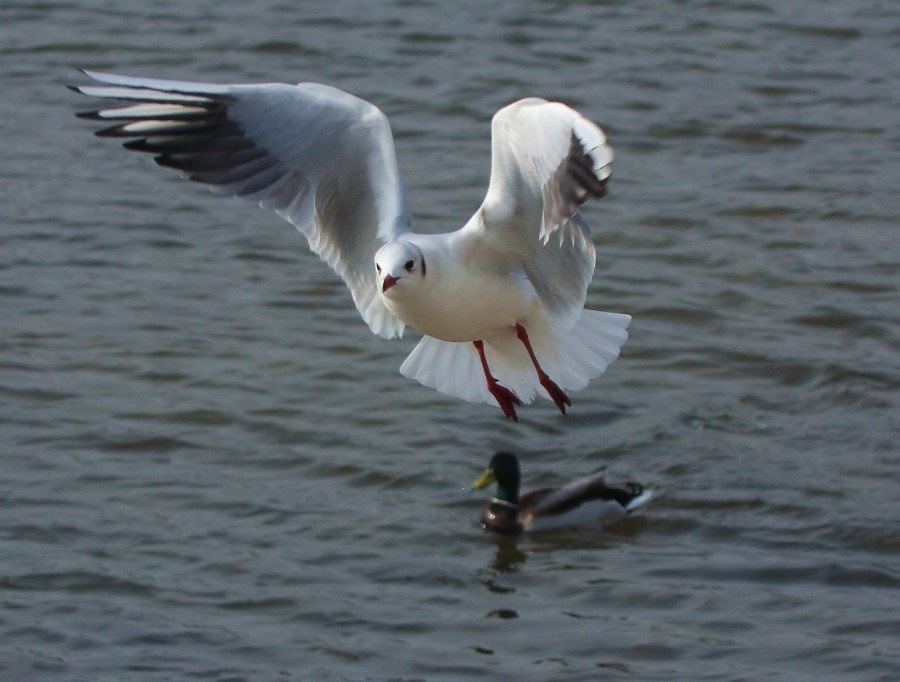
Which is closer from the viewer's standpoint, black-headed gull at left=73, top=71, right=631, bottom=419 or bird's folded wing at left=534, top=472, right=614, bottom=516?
black-headed gull at left=73, top=71, right=631, bottom=419

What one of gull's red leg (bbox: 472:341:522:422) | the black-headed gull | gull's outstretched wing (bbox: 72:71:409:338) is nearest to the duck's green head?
the black-headed gull

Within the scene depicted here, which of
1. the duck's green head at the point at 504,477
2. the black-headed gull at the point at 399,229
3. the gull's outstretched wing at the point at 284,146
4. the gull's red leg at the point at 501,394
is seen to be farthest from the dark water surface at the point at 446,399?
the gull's outstretched wing at the point at 284,146

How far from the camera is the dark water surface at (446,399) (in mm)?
7781

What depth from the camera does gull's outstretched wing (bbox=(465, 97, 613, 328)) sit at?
19.1 ft

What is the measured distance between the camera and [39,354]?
34.3 ft

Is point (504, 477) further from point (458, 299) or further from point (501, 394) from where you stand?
point (458, 299)

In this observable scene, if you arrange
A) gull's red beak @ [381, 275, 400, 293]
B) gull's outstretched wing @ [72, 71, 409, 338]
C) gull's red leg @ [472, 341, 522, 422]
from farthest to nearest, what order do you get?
1. gull's red leg @ [472, 341, 522, 422]
2. gull's outstretched wing @ [72, 71, 409, 338]
3. gull's red beak @ [381, 275, 400, 293]

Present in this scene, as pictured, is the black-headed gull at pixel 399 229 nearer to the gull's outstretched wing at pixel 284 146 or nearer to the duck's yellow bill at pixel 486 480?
the gull's outstretched wing at pixel 284 146

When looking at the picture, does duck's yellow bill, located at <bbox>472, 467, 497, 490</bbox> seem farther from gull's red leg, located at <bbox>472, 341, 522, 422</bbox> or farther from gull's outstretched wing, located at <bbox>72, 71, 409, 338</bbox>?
gull's outstretched wing, located at <bbox>72, 71, 409, 338</bbox>

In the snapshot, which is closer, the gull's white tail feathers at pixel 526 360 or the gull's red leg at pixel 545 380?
the gull's red leg at pixel 545 380

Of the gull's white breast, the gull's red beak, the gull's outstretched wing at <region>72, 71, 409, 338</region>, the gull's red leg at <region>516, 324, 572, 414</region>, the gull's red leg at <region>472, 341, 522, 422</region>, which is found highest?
the gull's outstretched wing at <region>72, 71, 409, 338</region>

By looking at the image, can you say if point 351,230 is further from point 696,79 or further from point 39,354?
point 696,79

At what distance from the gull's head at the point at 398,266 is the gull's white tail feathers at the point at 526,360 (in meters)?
1.02

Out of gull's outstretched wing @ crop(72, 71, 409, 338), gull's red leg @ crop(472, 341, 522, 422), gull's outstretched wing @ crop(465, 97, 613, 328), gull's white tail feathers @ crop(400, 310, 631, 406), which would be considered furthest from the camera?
gull's white tail feathers @ crop(400, 310, 631, 406)
